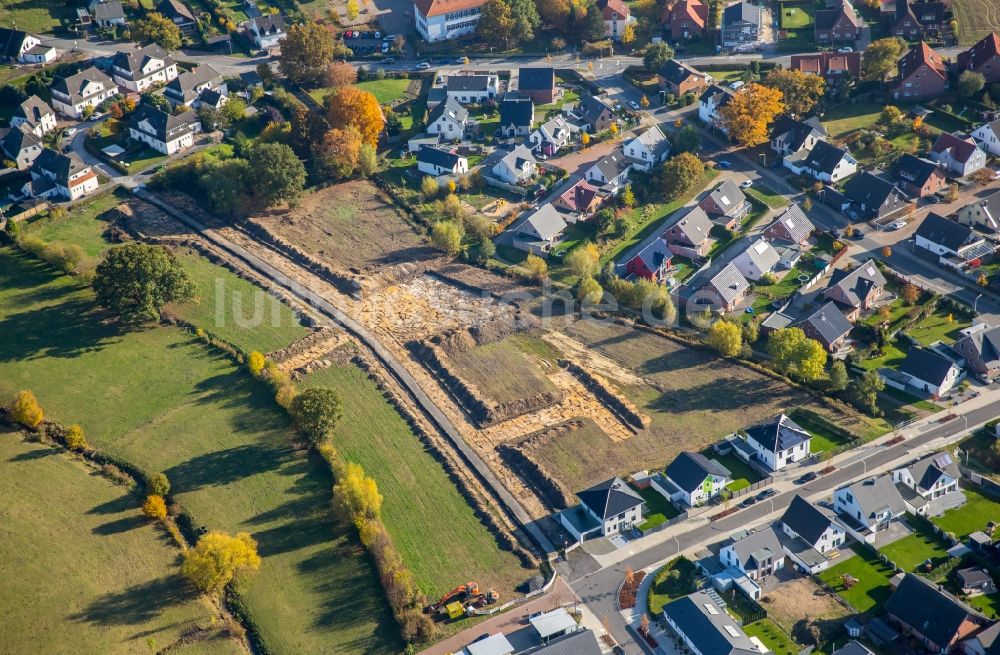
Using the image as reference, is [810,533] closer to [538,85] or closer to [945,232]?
[945,232]

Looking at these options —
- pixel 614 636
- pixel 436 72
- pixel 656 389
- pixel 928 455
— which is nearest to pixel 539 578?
pixel 614 636

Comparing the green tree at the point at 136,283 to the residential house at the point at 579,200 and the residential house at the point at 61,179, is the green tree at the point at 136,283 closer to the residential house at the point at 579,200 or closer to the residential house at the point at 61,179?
the residential house at the point at 61,179

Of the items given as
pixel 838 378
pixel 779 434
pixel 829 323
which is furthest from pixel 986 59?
pixel 779 434

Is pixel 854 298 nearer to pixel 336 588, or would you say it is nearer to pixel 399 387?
pixel 399 387

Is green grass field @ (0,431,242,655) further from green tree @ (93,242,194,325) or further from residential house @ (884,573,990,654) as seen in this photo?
residential house @ (884,573,990,654)

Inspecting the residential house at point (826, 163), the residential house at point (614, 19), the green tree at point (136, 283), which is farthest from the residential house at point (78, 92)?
the residential house at point (826, 163)
